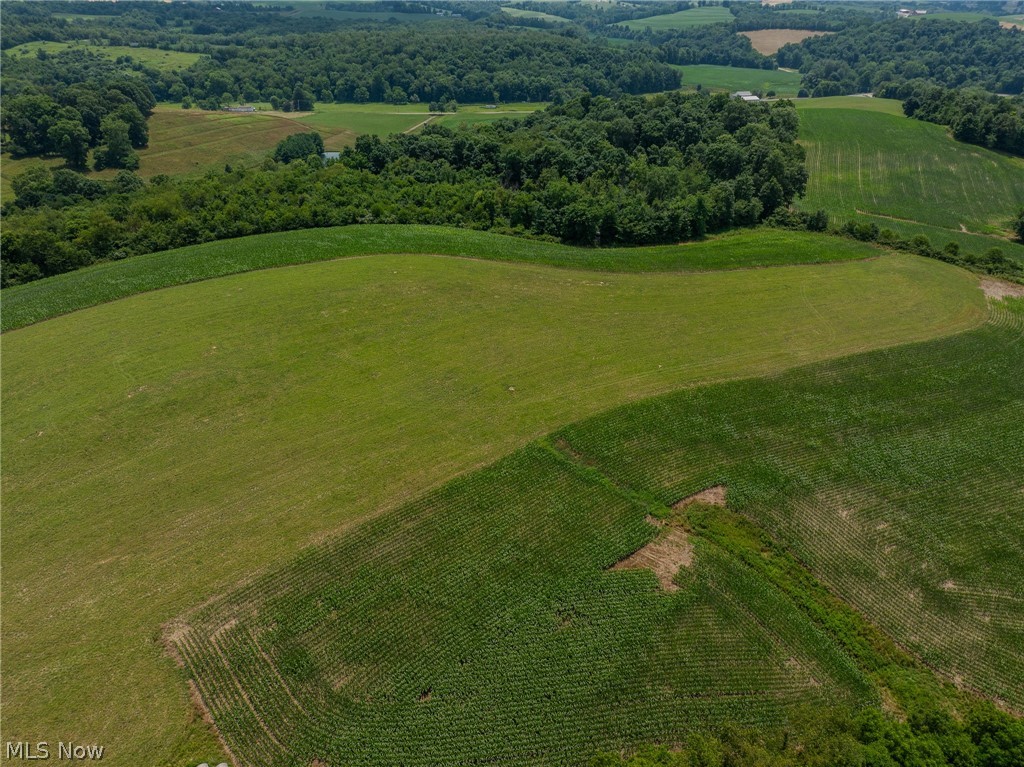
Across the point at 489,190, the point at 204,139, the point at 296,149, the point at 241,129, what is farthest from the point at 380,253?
the point at 241,129

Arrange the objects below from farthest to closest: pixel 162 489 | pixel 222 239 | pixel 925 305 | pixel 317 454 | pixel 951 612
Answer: pixel 222 239 < pixel 925 305 < pixel 317 454 < pixel 162 489 < pixel 951 612

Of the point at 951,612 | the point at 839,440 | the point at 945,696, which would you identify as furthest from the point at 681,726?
the point at 839,440

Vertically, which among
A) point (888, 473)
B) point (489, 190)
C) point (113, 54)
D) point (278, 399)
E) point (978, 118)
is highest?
point (113, 54)

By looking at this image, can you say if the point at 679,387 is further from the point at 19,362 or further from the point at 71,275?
the point at 71,275

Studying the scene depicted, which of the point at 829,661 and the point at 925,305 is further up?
the point at 925,305

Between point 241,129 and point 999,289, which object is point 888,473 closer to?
point 999,289

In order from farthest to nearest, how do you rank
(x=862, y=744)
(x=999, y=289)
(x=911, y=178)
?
(x=911, y=178)
(x=999, y=289)
(x=862, y=744)

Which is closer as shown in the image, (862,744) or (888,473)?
(862,744)

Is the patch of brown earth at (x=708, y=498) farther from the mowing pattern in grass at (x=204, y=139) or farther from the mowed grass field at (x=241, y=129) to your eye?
the mowing pattern in grass at (x=204, y=139)
